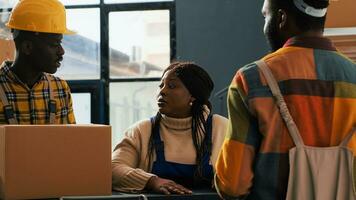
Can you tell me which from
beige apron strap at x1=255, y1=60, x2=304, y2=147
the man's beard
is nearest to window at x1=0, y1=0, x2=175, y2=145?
the man's beard

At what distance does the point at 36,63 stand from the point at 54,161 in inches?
25.8

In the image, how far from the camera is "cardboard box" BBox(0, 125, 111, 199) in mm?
1291

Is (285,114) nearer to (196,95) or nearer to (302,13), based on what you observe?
(302,13)

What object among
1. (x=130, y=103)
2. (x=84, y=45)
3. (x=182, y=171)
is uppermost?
(x=84, y=45)

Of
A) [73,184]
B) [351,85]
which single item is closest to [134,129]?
[73,184]

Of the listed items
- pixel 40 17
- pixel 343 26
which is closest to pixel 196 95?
pixel 40 17

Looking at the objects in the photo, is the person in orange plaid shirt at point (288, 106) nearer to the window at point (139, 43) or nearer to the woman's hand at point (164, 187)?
the woman's hand at point (164, 187)

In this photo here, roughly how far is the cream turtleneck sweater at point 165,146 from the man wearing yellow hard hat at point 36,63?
0.34 meters

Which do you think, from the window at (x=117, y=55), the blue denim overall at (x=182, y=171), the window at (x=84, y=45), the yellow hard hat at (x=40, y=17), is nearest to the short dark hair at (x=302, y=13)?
the blue denim overall at (x=182, y=171)

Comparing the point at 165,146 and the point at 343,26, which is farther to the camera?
the point at 343,26

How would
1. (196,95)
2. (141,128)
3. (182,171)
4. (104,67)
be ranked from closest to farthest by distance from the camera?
(182,171) < (141,128) < (196,95) < (104,67)

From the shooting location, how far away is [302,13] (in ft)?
3.56

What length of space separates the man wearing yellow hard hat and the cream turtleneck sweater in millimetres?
336

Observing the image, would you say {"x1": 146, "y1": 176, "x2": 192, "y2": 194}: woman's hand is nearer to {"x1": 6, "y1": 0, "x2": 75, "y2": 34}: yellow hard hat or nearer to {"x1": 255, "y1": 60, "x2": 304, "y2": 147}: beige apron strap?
{"x1": 255, "y1": 60, "x2": 304, "y2": 147}: beige apron strap
